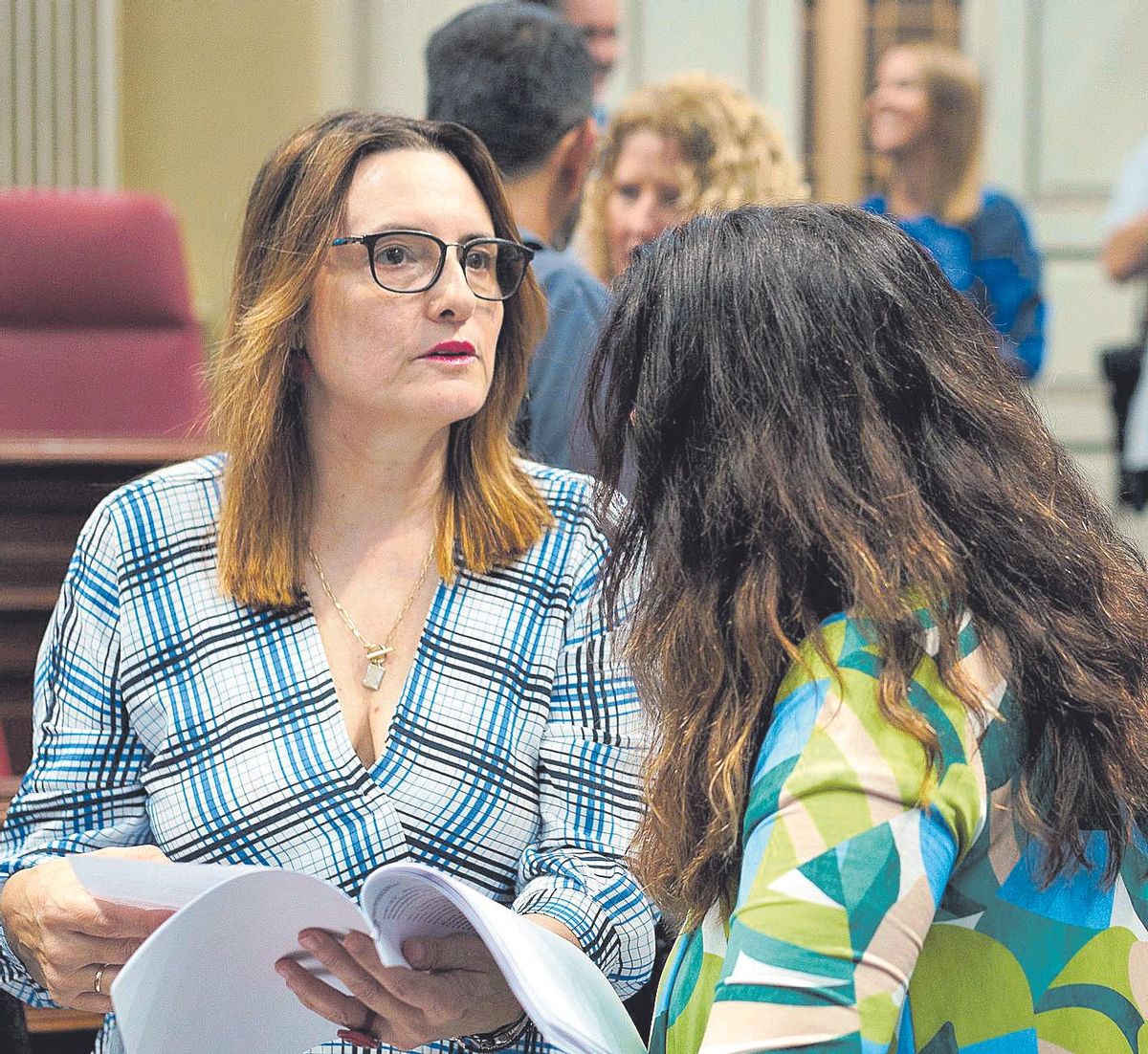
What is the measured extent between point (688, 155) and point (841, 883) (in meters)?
1.88

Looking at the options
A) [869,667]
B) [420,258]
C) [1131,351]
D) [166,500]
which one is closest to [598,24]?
[1131,351]

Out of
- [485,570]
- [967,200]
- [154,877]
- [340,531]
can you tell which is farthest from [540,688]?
[967,200]

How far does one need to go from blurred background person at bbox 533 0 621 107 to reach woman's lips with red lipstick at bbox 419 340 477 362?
1.87 m

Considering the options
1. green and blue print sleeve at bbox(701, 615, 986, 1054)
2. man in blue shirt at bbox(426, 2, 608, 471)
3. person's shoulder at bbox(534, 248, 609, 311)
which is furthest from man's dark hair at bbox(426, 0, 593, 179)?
green and blue print sleeve at bbox(701, 615, 986, 1054)

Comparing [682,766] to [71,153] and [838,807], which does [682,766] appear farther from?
[71,153]

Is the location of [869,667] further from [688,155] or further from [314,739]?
[688,155]

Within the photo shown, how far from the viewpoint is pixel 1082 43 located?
4.90 m

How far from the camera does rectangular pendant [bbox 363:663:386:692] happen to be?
1352 millimetres

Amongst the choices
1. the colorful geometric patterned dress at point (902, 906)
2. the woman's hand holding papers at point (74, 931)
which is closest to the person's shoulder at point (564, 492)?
the woman's hand holding papers at point (74, 931)

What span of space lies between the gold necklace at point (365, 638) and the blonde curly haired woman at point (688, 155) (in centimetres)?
116

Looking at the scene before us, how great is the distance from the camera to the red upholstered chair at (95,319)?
3209 millimetres

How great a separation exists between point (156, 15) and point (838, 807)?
4.62 meters

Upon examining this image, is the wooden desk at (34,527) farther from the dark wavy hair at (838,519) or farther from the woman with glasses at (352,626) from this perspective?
the dark wavy hair at (838,519)

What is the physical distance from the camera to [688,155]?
2439 mm
